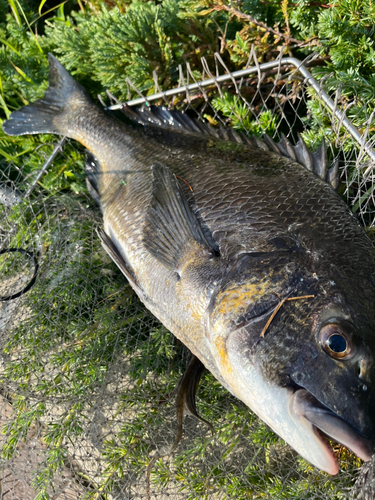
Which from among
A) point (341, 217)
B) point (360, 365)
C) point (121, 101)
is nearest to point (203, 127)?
point (121, 101)

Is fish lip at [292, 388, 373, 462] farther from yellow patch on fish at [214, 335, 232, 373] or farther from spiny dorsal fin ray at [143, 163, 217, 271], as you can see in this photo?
spiny dorsal fin ray at [143, 163, 217, 271]

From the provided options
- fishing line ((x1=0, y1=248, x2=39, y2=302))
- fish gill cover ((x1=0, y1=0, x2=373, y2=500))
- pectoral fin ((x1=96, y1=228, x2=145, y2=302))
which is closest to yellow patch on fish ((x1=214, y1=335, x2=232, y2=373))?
pectoral fin ((x1=96, y1=228, x2=145, y2=302))

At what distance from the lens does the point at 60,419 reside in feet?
7.59

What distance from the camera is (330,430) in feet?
4.12

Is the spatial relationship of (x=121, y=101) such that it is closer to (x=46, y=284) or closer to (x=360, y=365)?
(x=46, y=284)

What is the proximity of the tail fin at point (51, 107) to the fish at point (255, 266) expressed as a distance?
485mm

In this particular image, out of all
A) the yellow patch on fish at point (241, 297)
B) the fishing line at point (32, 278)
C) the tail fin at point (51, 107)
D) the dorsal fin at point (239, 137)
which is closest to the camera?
the yellow patch on fish at point (241, 297)

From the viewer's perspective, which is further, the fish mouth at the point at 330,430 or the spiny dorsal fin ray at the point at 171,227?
the spiny dorsal fin ray at the point at 171,227

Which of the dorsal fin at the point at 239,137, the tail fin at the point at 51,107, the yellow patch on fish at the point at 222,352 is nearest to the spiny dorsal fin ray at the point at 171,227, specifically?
the yellow patch on fish at the point at 222,352

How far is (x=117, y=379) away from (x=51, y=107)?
7.03ft

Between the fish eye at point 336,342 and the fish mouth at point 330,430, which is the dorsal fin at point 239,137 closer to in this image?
the fish eye at point 336,342

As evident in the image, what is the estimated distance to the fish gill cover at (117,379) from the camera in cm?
212

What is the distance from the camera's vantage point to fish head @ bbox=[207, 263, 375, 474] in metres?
1.28

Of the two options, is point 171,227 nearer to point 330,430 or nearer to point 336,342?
point 336,342
